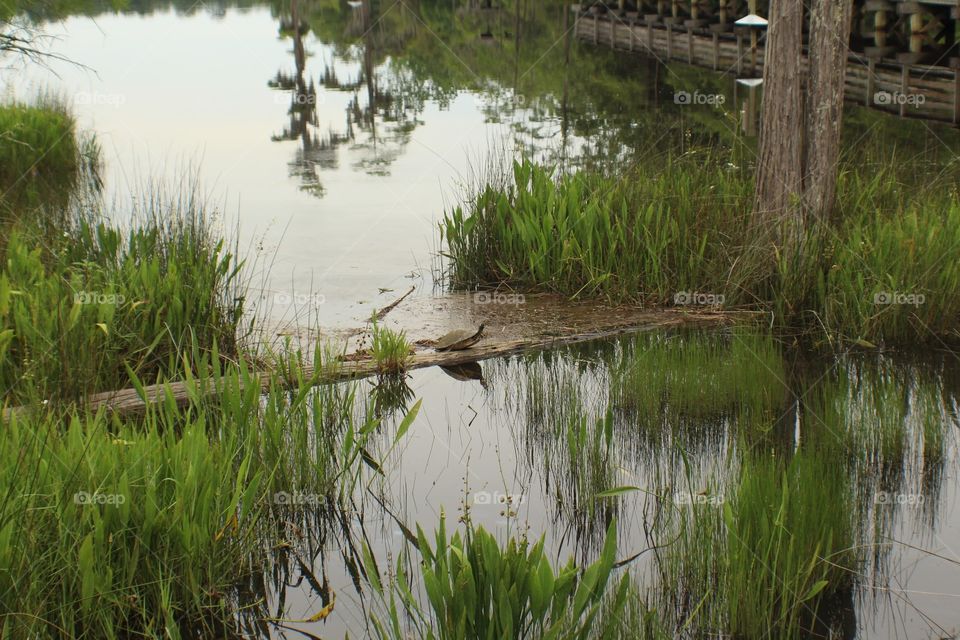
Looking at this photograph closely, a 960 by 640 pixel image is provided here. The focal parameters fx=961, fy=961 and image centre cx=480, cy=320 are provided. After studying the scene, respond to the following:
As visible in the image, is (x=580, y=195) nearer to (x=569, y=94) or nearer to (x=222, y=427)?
(x=222, y=427)

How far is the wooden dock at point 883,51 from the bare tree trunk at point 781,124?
18.5 ft

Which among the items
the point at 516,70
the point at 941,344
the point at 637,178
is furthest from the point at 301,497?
the point at 516,70

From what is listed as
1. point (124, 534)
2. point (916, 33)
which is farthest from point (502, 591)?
point (916, 33)

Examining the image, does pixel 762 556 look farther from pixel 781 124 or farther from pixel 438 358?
pixel 781 124

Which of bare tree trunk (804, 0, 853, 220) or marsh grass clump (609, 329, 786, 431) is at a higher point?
bare tree trunk (804, 0, 853, 220)

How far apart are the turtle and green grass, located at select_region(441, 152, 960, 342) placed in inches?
52.8

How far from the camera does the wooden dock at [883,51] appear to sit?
11977 mm

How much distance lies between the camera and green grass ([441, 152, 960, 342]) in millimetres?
5938

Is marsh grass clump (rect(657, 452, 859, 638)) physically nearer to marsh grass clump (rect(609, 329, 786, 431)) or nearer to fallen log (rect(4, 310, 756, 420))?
marsh grass clump (rect(609, 329, 786, 431))

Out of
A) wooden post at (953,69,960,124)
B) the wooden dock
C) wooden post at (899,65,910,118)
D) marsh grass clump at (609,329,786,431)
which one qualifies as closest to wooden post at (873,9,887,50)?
the wooden dock

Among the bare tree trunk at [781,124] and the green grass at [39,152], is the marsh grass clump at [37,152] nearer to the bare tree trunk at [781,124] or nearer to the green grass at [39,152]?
the green grass at [39,152]

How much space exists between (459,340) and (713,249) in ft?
7.05

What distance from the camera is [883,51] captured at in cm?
1402

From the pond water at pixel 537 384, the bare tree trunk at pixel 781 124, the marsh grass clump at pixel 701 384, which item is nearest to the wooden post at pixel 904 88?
the pond water at pixel 537 384
